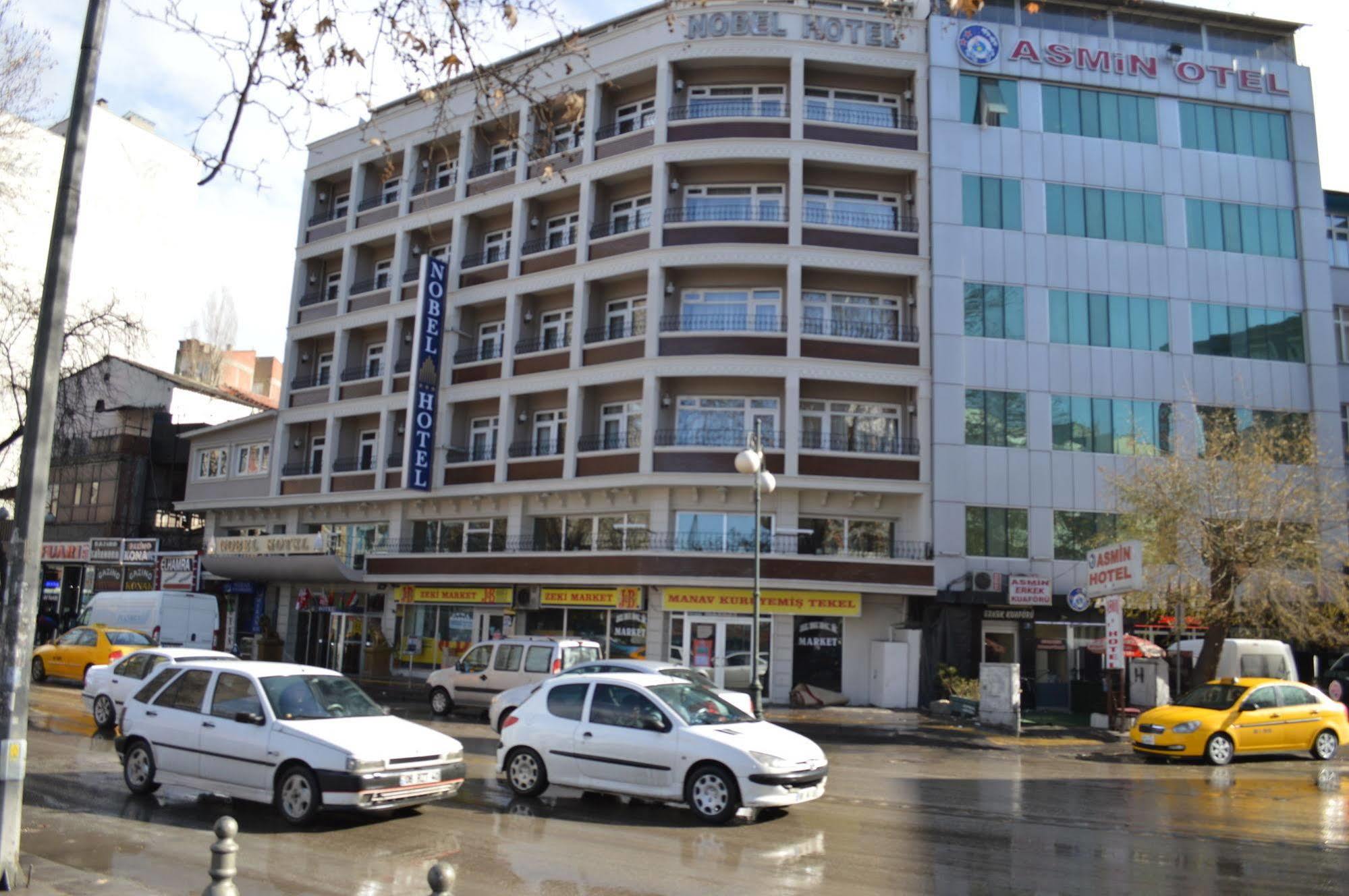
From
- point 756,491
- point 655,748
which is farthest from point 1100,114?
point 655,748

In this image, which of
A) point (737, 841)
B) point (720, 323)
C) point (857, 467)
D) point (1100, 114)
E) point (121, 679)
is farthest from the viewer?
point (1100, 114)

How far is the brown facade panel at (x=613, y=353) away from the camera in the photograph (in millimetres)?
29469

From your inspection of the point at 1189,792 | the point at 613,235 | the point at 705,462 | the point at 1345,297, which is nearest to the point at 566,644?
Result: the point at 705,462

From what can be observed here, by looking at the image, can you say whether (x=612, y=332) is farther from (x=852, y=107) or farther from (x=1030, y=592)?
(x=1030, y=592)

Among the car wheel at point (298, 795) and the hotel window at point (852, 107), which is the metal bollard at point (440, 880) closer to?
the car wheel at point (298, 795)

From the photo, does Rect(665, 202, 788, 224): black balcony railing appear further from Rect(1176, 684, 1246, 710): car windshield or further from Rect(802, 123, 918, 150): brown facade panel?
Rect(1176, 684, 1246, 710): car windshield

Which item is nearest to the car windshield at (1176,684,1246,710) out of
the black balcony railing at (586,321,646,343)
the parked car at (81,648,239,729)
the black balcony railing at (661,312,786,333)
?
the black balcony railing at (661,312,786,333)

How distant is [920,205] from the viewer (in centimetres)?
2975

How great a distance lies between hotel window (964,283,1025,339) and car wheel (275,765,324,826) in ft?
Result: 77.9

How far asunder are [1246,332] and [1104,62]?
9402mm

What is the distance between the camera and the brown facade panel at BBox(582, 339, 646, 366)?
29469 millimetres

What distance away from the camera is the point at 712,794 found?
10.4 meters

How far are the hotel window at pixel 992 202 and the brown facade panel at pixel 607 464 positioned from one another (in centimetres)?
1201

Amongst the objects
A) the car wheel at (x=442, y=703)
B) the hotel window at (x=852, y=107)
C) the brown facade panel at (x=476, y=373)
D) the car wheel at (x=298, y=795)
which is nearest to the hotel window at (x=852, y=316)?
the hotel window at (x=852, y=107)
